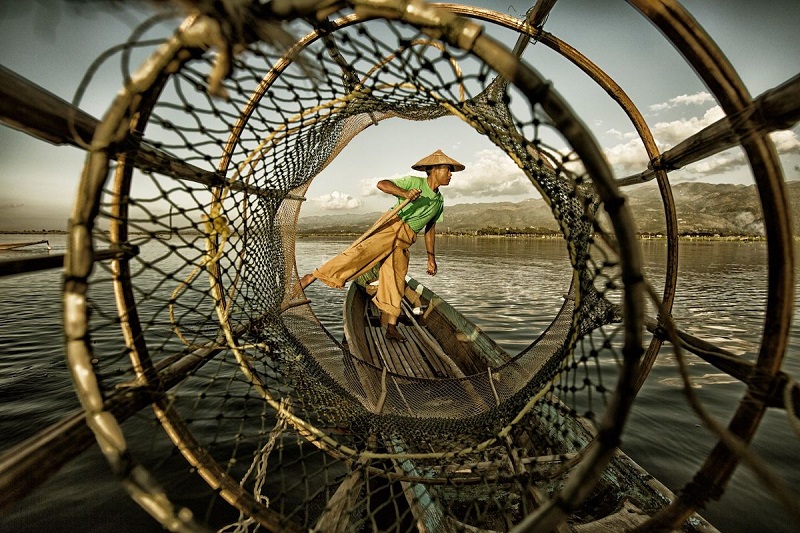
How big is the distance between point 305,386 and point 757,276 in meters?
26.5

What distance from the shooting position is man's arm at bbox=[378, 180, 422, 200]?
4.89m

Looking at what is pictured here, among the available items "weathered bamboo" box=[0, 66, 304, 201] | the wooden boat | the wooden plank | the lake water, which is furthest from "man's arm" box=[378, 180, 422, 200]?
the lake water

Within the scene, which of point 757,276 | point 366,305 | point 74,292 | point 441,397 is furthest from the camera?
point 757,276

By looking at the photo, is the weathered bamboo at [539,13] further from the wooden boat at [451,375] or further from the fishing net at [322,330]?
the wooden boat at [451,375]

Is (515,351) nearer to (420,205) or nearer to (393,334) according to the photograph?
(393,334)

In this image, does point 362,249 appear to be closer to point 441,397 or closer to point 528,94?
point 441,397

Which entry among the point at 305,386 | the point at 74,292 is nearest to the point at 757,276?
the point at 305,386

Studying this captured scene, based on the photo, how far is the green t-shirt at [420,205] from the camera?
5.05 metres

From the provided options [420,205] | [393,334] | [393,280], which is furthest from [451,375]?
[420,205]

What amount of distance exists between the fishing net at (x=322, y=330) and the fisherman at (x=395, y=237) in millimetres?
932

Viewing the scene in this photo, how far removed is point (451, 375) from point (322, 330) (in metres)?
2.00

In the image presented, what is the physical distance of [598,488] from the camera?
2520mm

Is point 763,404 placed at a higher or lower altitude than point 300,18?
lower

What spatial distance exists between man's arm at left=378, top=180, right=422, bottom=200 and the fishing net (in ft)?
3.36
